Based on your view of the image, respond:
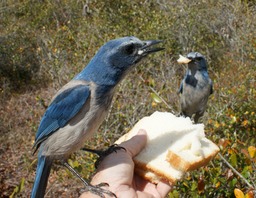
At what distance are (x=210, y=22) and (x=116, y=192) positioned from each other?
809 cm

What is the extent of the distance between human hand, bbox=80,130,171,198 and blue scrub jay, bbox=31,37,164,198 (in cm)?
11

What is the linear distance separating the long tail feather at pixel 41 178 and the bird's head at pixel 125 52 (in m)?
0.99

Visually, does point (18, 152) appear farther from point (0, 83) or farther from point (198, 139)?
point (198, 139)

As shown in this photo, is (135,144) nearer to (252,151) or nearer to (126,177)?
(126,177)

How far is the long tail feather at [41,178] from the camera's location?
280 centimetres

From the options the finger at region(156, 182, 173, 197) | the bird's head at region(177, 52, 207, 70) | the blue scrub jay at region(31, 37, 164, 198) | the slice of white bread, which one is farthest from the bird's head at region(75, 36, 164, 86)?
the bird's head at region(177, 52, 207, 70)

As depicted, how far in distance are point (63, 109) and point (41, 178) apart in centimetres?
60

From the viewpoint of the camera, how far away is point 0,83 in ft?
29.4

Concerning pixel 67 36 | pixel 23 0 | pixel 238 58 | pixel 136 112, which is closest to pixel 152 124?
pixel 136 112

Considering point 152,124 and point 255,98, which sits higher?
point 152,124

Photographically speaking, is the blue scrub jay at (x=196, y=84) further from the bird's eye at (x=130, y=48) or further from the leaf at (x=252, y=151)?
the leaf at (x=252, y=151)

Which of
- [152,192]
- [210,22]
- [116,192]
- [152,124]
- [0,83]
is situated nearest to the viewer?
[116,192]

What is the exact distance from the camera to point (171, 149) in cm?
294

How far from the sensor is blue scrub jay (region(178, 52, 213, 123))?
16.7 feet
